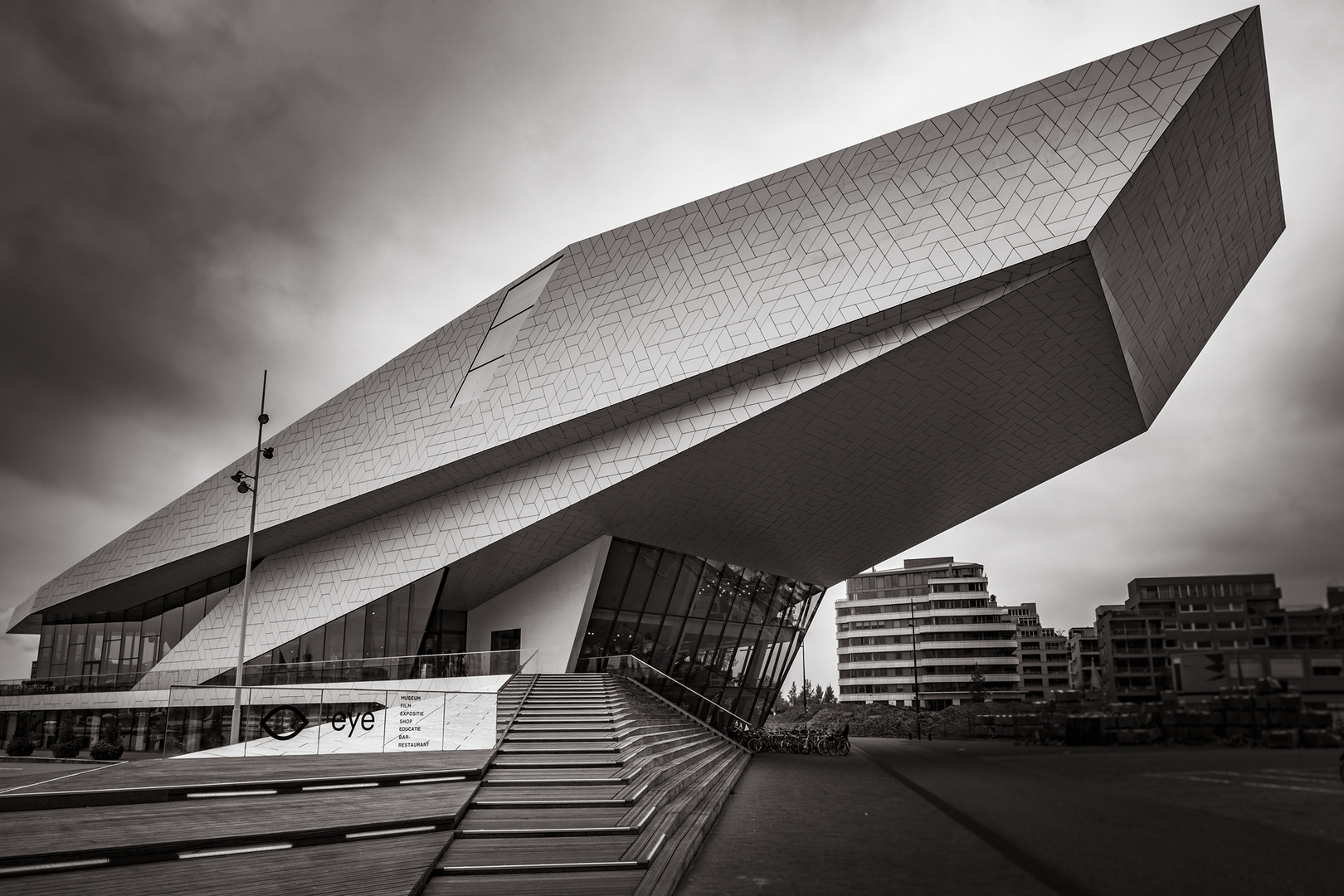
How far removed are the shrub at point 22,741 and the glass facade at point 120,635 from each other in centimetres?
150

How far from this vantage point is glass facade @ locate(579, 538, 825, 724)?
81.7 ft

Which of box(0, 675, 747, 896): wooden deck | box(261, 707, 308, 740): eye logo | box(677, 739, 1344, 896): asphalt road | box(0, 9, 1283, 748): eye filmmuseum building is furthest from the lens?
box(0, 9, 1283, 748): eye filmmuseum building

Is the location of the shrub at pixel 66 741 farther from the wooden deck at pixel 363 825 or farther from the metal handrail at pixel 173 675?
the wooden deck at pixel 363 825

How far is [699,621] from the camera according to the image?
28312 millimetres

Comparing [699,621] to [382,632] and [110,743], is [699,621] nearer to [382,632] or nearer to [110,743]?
[382,632]

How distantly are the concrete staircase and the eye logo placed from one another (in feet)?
10.7

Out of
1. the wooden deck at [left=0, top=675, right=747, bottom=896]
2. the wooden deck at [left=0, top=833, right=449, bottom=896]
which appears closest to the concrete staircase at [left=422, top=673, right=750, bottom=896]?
the wooden deck at [left=0, top=675, right=747, bottom=896]

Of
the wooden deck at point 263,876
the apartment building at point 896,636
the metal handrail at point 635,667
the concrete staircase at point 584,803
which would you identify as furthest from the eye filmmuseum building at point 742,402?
the apartment building at point 896,636

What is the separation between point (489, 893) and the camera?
5691 mm

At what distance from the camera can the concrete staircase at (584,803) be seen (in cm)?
626

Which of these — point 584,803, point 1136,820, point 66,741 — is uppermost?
point 1136,820

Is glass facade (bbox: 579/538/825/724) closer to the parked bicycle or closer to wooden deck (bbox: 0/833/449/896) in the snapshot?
the parked bicycle

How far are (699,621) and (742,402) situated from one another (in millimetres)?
11969

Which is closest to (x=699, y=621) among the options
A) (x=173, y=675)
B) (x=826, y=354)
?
(x=826, y=354)
